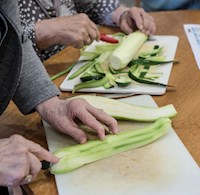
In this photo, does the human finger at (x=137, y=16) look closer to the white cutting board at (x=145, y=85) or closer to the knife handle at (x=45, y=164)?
the white cutting board at (x=145, y=85)

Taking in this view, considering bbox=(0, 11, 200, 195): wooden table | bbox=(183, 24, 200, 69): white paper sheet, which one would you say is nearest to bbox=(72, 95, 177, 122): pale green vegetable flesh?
bbox=(0, 11, 200, 195): wooden table

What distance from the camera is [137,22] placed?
4.74 feet

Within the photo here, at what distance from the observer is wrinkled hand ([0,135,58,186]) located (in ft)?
2.49

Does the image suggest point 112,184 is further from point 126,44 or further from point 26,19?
point 26,19

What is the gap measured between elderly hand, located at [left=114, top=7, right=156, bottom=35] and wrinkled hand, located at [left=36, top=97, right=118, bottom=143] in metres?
0.56

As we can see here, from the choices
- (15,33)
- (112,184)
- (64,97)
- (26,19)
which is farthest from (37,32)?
(112,184)

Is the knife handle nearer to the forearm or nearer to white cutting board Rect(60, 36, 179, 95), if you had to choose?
white cutting board Rect(60, 36, 179, 95)

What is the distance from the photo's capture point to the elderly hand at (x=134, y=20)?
4.66 ft

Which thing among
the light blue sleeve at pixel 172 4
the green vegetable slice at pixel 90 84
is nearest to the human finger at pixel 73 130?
the green vegetable slice at pixel 90 84

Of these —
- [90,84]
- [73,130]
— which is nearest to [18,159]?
[73,130]

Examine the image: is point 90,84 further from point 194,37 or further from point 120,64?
point 194,37

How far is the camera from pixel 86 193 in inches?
30.5

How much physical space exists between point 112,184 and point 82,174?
0.06 meters

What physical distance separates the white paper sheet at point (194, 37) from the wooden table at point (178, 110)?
0.05 ft
